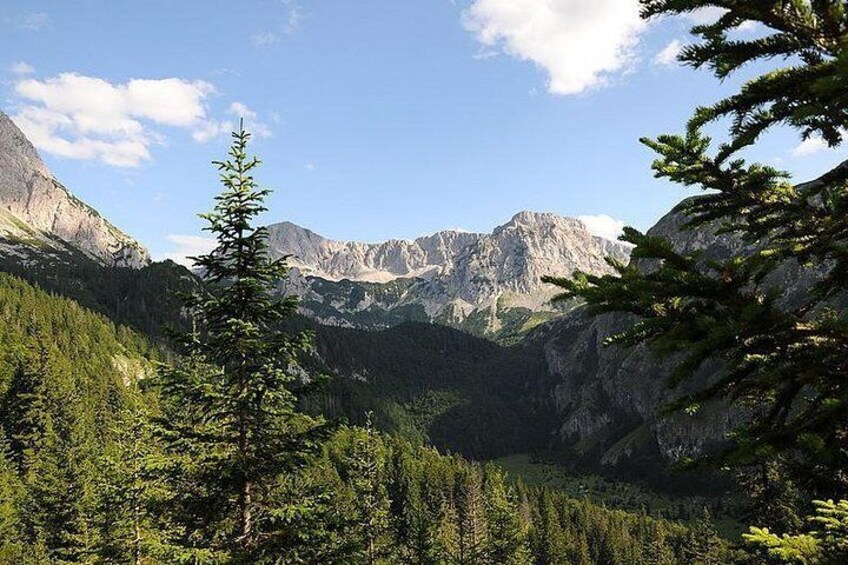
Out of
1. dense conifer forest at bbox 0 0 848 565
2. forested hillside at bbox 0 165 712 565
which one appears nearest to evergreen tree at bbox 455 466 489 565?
forested hillside at bbox 0 165 712 565

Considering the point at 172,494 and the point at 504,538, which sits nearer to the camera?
the point at 172,494

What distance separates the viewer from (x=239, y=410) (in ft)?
51.8

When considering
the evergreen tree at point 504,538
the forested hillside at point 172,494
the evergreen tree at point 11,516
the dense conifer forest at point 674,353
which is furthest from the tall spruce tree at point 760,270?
the evergreen tree at point 11,516

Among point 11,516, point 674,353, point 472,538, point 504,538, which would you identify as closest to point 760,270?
point 674,353

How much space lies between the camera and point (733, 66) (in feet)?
15.1

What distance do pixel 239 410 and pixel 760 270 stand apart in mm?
14192

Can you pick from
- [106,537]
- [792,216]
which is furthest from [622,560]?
[792,216]

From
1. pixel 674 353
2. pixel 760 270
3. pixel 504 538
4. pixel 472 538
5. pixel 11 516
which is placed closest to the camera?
pixel 674 353

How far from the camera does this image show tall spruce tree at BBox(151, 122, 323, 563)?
14953mm

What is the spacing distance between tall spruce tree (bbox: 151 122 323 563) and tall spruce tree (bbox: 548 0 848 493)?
1200cm

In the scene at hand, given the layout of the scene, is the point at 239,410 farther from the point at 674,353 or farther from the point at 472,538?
the point at 472,538

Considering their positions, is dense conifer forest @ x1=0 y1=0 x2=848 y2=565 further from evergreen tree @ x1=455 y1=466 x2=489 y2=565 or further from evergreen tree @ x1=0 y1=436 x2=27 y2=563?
evergreen tree @ x1=455 y1=466 x2=489 y2=565

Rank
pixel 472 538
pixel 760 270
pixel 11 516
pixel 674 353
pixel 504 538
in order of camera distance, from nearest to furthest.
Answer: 1. pixel 674 353
2. pixel 760 270
3. pixel 11 516
4. pixel 504 538
5. pixel 472 538

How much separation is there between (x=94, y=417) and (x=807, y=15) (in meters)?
136
